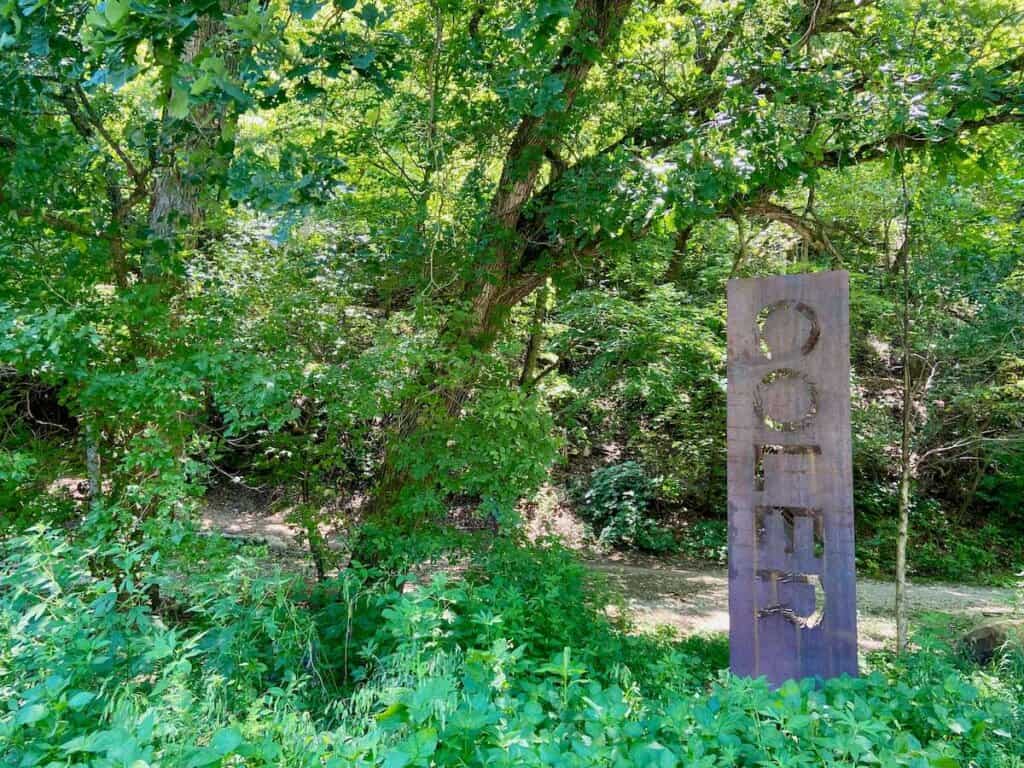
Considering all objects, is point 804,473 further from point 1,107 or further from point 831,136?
point 1,107

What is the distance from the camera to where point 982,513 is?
914 centimetres

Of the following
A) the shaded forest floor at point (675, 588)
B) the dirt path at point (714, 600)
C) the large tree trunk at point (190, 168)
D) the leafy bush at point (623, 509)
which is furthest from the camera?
the leafy bush at point (623, 509)

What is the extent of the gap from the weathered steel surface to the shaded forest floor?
1513 millimetres

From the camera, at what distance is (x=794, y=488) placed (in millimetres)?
3113

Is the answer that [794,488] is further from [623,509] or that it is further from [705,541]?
[623,509]

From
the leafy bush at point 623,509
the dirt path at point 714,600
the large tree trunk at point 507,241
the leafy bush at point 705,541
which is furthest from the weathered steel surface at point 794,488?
the leafy bush at point 623,509

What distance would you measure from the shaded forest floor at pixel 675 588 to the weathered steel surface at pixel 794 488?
1.51 m

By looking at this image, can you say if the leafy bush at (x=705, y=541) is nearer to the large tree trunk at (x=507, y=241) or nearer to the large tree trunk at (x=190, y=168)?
the large tree trunk at (x=507, y=241)

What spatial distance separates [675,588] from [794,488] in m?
4.74

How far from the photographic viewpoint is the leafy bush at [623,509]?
359 inches

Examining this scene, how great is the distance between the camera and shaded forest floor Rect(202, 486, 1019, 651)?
18.9ft

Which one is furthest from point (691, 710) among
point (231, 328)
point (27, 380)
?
point (27, 380)

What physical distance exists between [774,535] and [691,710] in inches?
67.8

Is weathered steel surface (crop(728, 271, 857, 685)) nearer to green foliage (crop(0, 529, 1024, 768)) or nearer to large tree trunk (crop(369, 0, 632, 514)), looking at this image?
green foliage (crop(0, 529, 1024, 768))
